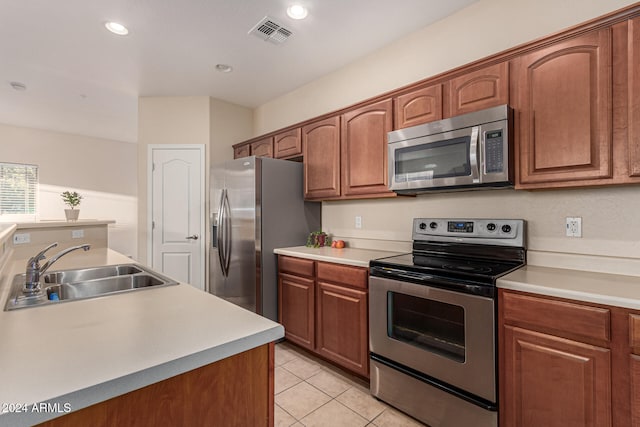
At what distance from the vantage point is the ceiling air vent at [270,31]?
2.38 meters

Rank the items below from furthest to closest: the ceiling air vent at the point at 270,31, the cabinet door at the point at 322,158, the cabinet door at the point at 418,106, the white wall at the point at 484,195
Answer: the cabinet door at the point at 322,158 < the ceiling air vent at the point at 270,31 < the cabinet door at the point at 418,106 < the white wall at the point at 484,195

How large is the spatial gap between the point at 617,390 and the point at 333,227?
228 centimetres

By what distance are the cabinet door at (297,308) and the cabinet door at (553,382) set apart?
1.44 metres

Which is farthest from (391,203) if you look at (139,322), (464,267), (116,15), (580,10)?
(116,15)

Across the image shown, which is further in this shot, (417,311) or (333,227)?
(333,227)

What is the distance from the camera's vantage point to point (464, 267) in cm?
177

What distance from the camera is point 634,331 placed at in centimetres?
120

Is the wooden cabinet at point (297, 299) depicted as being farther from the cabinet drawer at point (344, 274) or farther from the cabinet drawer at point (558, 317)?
the cabinet drawer at point (558, 317)

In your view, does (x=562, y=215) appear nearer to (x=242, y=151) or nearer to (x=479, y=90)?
(x=479, y=90)

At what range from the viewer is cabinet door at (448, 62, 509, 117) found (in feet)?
6.00

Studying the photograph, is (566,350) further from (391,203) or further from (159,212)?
(159,212)

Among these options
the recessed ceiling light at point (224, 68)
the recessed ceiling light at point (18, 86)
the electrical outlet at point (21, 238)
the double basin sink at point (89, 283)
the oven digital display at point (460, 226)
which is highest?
the recessed ceiling light at point (18, 86)

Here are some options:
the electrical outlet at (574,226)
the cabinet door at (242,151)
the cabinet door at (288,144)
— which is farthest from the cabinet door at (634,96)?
the cabinet door at (242,151)

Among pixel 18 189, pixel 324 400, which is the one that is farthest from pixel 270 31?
pixel 18 189
